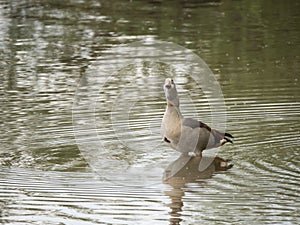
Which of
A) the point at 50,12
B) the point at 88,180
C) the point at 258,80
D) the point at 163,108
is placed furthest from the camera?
the point at 50,12

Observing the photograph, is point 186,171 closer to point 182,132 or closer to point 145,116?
point 182,132

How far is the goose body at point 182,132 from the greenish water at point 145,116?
22 cm

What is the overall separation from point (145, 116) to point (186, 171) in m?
2.30

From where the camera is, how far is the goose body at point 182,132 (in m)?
9.80

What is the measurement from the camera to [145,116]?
11.9 metres

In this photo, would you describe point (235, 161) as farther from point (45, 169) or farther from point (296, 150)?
point (45, 169)

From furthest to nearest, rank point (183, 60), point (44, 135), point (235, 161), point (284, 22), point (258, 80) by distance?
1. point (284, 22)
2. point (183, 60)
3. point (258, 80)
4. point (44, 135)
5. point (235, 161)

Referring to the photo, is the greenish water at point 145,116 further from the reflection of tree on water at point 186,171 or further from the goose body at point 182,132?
the goose body at point 182,132

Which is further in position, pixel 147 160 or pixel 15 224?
pixel 147 160

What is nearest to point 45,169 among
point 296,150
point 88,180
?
point 88,180

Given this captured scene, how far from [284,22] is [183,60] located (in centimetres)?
458

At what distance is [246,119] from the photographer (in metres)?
11.5

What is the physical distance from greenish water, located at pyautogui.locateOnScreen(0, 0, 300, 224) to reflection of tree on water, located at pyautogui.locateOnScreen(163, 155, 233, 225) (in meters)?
0.03

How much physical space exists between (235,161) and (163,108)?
2791mm
